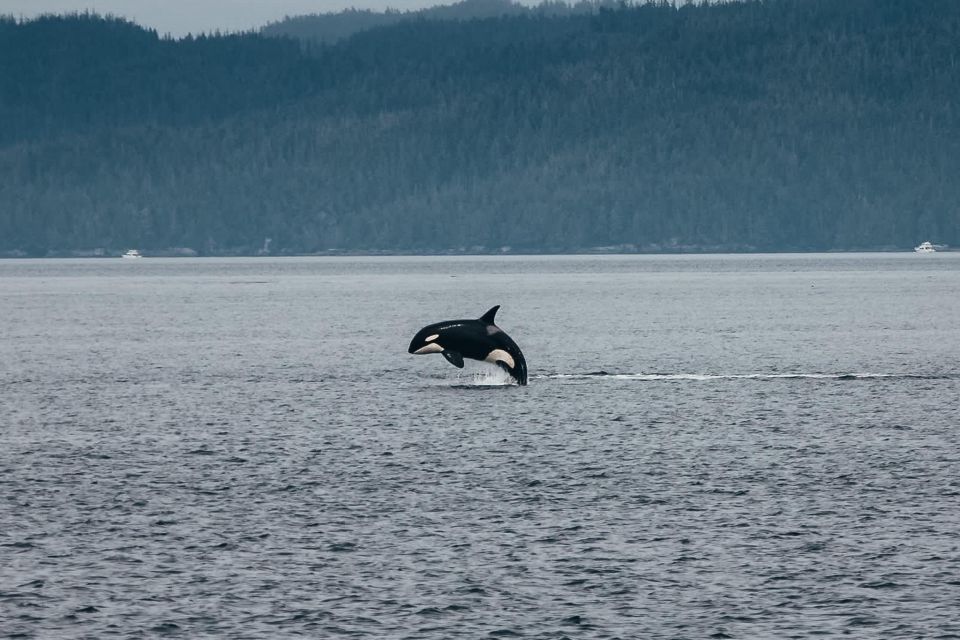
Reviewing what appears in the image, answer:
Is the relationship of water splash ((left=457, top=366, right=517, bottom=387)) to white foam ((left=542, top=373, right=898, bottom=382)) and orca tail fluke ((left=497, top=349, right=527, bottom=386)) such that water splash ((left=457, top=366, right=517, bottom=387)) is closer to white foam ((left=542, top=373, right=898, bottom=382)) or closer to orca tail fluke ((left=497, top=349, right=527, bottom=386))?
orca tail fluke ((left=497, top=349, right=527, bottom=386))

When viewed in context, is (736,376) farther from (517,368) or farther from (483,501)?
(483,501)

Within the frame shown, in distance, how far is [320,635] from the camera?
2339 cm

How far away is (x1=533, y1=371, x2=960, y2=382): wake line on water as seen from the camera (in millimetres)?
64875

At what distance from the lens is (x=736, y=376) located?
66.9m

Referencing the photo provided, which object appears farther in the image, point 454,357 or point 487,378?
point 487,378

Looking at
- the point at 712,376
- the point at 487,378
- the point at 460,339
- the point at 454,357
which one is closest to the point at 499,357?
the point at 460,339

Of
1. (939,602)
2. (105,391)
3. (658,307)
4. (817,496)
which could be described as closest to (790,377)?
(105,391)

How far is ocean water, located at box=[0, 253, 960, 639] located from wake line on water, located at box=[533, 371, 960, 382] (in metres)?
0.35

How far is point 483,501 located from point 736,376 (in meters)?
34.6

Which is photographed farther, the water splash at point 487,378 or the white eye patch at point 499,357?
the water splash at point 487,378

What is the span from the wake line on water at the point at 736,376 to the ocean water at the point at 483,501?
353 millimetres

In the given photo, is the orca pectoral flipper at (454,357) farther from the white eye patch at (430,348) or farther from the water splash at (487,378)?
the water splash at (487,378)

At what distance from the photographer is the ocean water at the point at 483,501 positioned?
973 inches

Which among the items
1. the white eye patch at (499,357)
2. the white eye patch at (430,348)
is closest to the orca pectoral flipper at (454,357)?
the white eye patch at (430,348)
